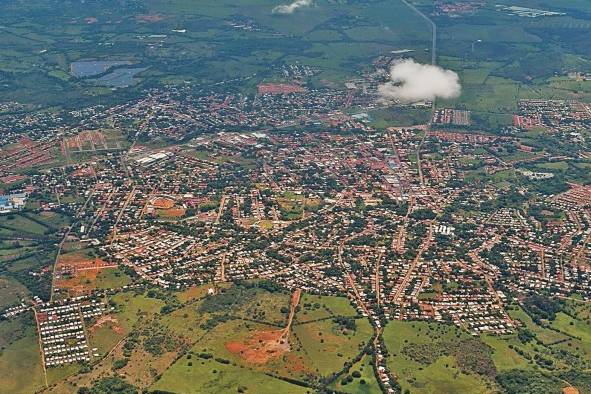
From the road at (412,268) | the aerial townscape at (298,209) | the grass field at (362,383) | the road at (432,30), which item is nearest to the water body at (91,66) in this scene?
the aerial townscape at (298,209)

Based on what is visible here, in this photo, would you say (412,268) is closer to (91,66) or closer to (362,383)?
(362,383)

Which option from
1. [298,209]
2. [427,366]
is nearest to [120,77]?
[298,209]

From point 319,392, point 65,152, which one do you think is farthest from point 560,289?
point 65,152

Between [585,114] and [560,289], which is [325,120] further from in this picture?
[560,289]

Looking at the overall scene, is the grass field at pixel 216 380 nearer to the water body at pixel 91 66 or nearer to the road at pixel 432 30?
the water body at pixel 91 66

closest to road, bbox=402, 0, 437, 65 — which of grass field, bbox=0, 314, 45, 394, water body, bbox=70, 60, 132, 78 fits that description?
water body, bbox=70, 60, 132, 78

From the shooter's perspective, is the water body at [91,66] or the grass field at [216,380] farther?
the water body at [91,66]
